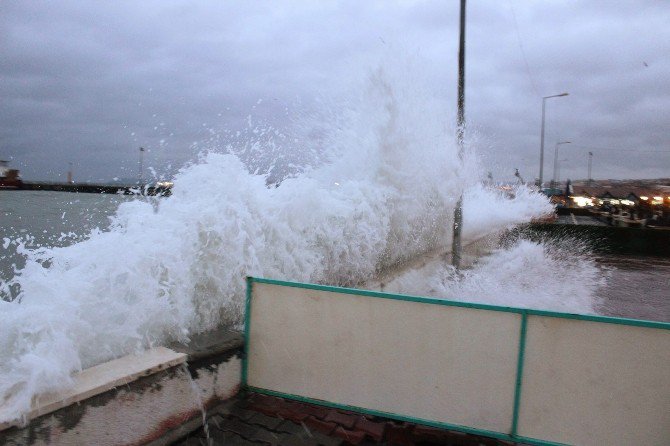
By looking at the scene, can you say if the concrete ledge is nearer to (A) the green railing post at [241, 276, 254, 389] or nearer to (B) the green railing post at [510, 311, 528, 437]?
(A) the green railing post at [241, 276, 254, 389]

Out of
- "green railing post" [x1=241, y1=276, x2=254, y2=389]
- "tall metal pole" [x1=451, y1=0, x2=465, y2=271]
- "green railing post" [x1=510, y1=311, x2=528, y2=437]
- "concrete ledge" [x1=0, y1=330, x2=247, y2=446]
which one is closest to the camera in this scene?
"concrete ledge" [x1=0, y1=330, x2=247, y2=446]

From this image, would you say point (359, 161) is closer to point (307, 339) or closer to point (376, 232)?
point (376, 232)

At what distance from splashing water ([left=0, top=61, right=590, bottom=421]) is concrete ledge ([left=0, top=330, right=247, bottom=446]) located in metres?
0.13

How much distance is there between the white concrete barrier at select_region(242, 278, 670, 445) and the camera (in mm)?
2893

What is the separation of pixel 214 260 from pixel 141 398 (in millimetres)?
1823

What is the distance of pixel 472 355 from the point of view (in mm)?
3203

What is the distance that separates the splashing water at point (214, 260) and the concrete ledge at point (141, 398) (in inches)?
5.1

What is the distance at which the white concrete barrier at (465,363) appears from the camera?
289 centimetres

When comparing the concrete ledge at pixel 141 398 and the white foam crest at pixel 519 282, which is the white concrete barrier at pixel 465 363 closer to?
the concrete ledge at pixel 141 398

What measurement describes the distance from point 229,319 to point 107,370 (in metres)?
1.60

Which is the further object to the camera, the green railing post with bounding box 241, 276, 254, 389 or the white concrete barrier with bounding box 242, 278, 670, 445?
the green railing post with bounding box 241, 276, 254, 389

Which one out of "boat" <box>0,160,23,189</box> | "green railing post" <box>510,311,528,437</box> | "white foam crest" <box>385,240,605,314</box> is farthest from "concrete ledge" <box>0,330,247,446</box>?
"boat" <box>0,160,23,189</box>

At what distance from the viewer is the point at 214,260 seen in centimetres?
468

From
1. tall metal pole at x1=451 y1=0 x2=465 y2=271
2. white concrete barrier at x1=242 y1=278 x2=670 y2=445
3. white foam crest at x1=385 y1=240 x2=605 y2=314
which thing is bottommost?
white foam crest at x1=385 y1=240 x2=605 y2=314
